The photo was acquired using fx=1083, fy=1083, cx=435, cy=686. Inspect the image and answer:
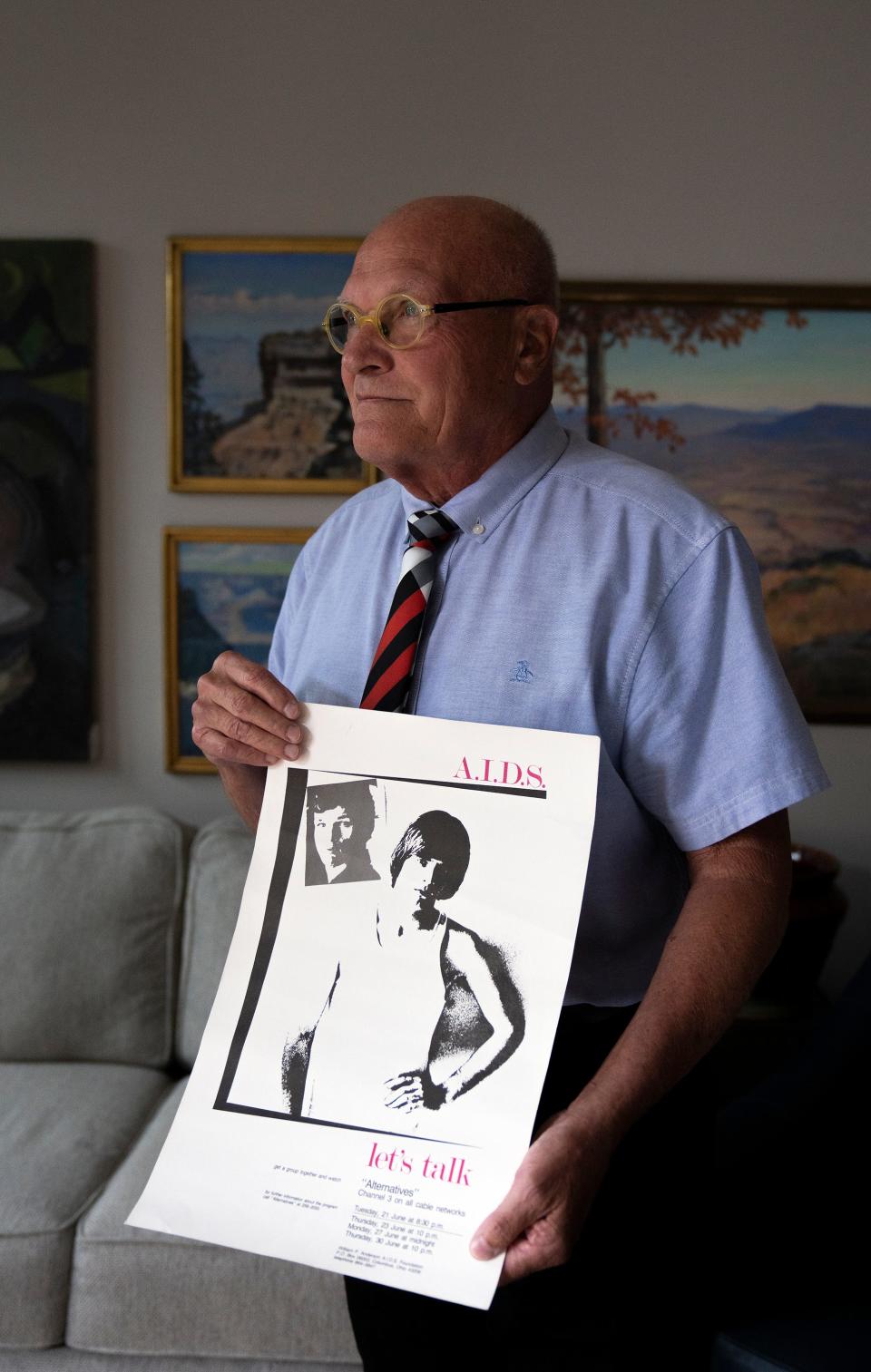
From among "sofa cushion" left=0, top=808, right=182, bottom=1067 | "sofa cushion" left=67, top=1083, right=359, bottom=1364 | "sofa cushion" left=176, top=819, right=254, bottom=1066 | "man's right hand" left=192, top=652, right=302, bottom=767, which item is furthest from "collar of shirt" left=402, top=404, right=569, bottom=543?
"sofa cushion" left=0, top=808, right=182, bottom=1067

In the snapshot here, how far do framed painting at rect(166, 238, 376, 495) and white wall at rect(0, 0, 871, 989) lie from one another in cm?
7

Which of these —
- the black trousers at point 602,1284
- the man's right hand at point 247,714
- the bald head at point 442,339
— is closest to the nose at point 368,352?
the bald head at point 442,339

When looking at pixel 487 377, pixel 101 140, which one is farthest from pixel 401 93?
pixel 487 377

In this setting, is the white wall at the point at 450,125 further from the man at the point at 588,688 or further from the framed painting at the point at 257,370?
the man at the point at 588,688

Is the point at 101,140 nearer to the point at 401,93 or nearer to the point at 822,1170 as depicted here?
the point at 401,93

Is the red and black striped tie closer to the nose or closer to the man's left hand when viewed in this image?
the nose

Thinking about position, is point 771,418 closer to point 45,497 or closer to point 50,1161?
point 45,497

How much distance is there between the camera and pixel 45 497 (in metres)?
2.49

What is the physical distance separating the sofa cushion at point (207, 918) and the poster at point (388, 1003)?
Result: 1.38 metres

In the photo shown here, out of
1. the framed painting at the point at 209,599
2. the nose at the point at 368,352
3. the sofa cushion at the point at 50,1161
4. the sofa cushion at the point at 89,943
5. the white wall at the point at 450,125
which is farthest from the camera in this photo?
the framed painting at the point at 209,599

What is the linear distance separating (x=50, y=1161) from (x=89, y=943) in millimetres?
494

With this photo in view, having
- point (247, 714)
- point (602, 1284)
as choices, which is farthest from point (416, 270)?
point (602, 1284)

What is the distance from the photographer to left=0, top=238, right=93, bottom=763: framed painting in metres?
2.45

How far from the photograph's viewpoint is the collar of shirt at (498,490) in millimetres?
949
